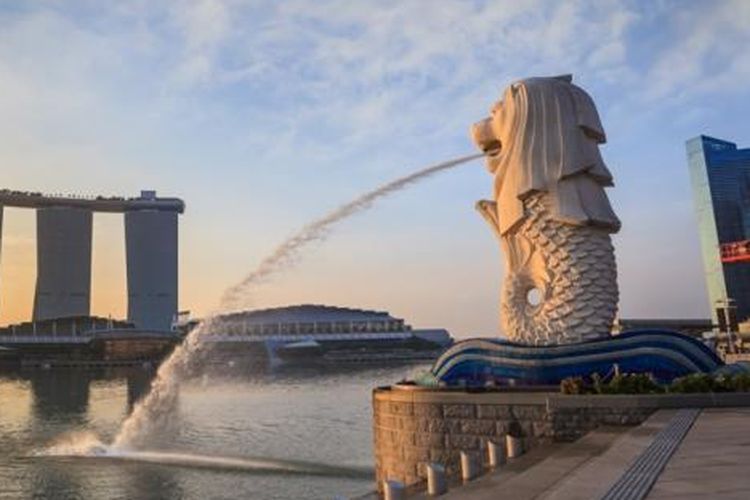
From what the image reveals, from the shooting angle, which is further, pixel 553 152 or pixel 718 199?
pixel 718 199

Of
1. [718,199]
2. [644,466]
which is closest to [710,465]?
[644,466]

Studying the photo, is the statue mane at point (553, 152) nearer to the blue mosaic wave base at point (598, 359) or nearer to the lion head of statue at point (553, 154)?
the lion head of statue at point (553, 154)

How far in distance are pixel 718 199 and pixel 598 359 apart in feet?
431

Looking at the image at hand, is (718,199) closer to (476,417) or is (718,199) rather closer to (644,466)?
(476,417)

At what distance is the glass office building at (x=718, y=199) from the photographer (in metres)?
136

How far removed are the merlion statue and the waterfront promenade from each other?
290 inches

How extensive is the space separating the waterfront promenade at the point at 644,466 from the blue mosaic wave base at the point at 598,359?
527cm

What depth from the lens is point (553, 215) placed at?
941 inches

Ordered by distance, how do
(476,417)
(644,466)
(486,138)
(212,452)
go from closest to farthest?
(644,466) < (476,417) < (486,138) < (212,452)

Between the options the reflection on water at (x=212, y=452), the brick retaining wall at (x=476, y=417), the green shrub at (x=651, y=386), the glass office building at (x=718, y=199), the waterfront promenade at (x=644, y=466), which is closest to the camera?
the waterfront promenade at (x=644, y=466)

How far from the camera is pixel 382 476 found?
21.5 metres

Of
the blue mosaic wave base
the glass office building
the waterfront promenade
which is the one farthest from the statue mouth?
the glass office building

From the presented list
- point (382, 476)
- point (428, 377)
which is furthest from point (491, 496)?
point (428, 377)

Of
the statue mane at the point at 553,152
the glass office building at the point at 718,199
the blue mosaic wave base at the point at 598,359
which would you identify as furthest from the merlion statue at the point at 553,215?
the glass office building at the point at 718,199
